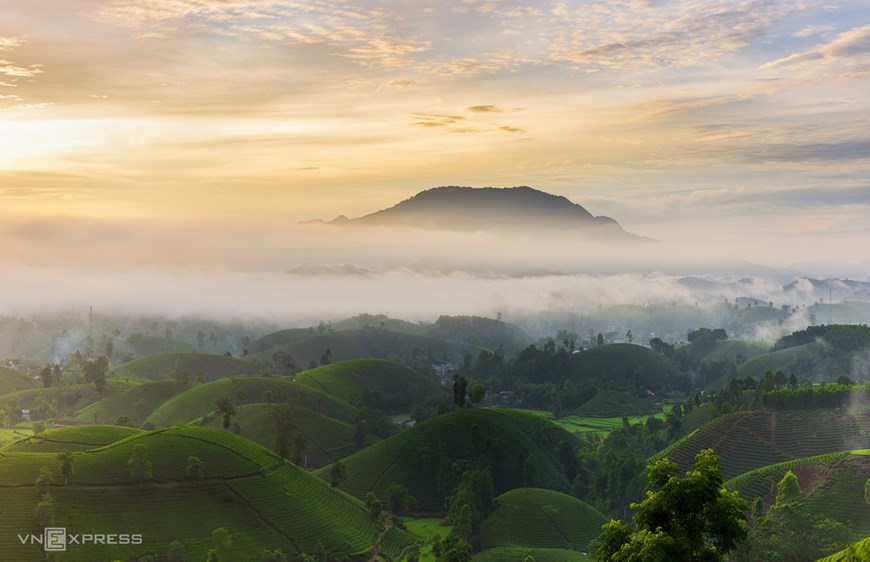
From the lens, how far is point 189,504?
346 ft

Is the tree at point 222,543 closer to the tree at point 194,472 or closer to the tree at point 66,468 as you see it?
the tree at point 194,472

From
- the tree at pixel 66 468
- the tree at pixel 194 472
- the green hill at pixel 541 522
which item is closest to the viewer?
the tree at pixel 66 468

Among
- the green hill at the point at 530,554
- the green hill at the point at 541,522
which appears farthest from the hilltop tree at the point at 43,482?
the green hill at the point at 541,522

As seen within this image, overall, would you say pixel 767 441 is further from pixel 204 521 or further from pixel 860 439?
pixel 204 521

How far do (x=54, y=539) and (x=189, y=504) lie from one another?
53.6 feet

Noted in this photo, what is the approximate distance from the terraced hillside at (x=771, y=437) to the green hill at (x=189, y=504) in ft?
203

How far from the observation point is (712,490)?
43.4 m

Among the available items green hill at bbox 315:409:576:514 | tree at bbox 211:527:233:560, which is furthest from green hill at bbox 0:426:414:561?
green hill at bbox 315:409:576:514

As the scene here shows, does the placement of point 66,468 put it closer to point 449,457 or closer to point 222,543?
point 222,543

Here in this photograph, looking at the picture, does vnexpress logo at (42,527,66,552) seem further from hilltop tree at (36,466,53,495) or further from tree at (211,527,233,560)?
tree at (211,527,233,560)

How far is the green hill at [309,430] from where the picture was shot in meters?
165

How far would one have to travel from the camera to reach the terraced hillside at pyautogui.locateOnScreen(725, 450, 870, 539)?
110 m

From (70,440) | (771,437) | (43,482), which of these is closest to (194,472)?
(43,482)

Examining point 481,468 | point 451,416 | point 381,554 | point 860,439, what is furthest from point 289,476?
point 860,439
